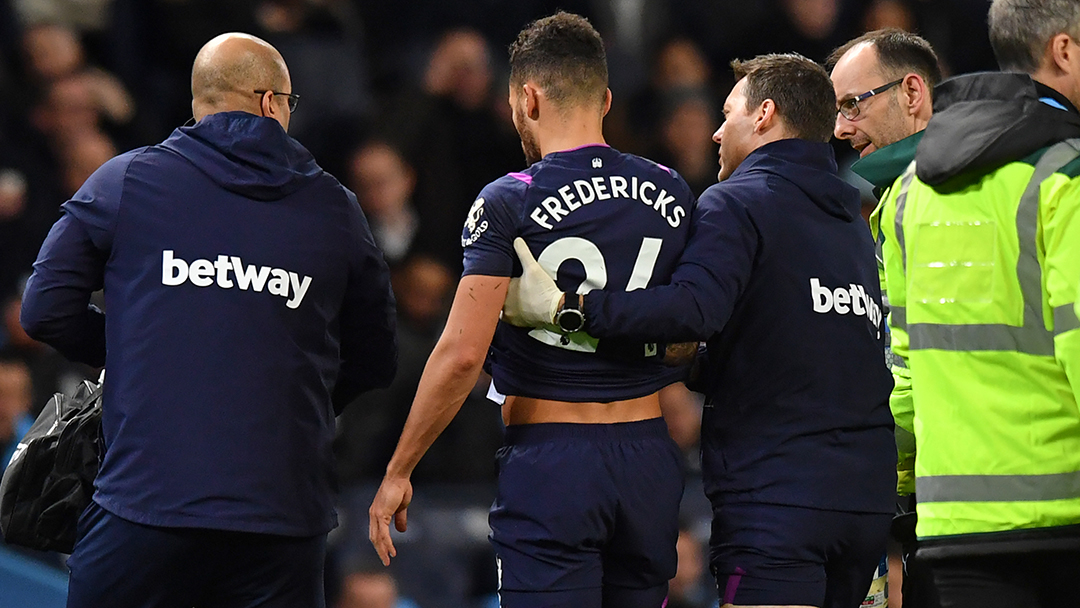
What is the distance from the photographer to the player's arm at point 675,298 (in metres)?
3.00

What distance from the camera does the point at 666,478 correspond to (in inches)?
123

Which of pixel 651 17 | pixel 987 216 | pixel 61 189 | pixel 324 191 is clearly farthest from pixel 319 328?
pixel 651 17

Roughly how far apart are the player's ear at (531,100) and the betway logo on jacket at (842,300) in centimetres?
81

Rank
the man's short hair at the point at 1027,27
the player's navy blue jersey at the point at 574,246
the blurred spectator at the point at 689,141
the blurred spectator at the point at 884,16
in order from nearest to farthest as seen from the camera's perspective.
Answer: the man's short hair at the point at 1027,27, the player's navy blue jersey at the point at 574,246, the blurred spectator at the point at 689,141, the blurred spectator at the point at 884,16

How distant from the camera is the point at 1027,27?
106 inches

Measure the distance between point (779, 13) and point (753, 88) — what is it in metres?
4.93

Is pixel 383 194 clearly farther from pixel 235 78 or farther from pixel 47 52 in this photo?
pixel 235 78

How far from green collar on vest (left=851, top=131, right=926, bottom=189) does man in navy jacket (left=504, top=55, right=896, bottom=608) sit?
3.3 inches

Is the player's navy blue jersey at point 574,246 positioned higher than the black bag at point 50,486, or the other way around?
the player's navy blue jersey at point 574,246

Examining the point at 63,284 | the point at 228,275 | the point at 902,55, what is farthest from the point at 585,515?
the point at 902,55

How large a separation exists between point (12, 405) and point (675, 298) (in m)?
3.57

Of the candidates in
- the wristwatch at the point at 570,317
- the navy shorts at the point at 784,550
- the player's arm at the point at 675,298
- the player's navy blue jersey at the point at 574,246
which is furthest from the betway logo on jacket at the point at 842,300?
the wristwatch at the point at 570,317

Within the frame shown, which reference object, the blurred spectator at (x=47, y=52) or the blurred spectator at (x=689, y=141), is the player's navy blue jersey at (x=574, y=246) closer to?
the blurred spectator at (x=47, y=52)

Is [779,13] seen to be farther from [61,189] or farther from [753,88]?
[753,88]
